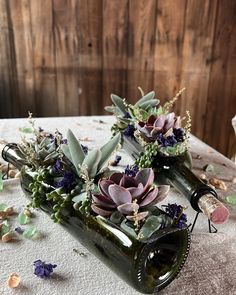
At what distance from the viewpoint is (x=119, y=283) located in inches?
23.1

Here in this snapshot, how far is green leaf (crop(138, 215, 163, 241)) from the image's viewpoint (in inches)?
20.7

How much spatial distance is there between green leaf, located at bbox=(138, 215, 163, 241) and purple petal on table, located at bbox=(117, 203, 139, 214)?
27mm

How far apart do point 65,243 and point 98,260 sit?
3.2 inches

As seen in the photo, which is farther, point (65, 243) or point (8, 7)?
point (8, 7)

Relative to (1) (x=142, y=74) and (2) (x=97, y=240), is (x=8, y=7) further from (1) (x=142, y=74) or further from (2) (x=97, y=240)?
(2) (x=97, y=240)

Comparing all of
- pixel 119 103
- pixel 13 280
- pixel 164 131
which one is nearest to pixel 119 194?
pixel 13 280

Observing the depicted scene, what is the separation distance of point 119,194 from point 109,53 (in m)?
1.54

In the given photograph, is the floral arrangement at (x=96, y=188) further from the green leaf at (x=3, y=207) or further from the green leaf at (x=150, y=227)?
the green leaf at (x=3, y=207)

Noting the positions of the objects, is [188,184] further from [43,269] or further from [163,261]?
[43,269]

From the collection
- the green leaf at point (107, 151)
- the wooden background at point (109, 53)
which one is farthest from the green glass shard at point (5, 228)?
the wooden background at point (109, 53)

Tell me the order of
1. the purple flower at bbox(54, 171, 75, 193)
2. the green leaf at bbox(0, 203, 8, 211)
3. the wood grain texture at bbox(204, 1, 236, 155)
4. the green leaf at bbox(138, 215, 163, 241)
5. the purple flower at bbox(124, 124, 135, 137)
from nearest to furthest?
the green leaf at bbox(138, 215, 163, 241)
the purple flower at bbox(54, 171, 75, 193)
the green leaf at bbox(0, 203, 8, 211)
the purple flower at bbox(124, 124, 135, 137)
the wood grain texture at bbox(204, 1, 236, 155)

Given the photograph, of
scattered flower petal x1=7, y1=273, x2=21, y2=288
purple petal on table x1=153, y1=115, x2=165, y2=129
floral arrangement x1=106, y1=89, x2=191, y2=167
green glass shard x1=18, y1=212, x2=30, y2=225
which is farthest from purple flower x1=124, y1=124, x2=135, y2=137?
scattered flower petal x1=7, y1=273, x2=21, y2=288

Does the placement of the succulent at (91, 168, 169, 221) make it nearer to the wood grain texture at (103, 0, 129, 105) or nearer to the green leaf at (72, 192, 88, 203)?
the green leaf at (72, 192, 88, 203)

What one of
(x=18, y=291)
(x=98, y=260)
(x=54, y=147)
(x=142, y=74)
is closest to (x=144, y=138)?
(x=54, y=147)
